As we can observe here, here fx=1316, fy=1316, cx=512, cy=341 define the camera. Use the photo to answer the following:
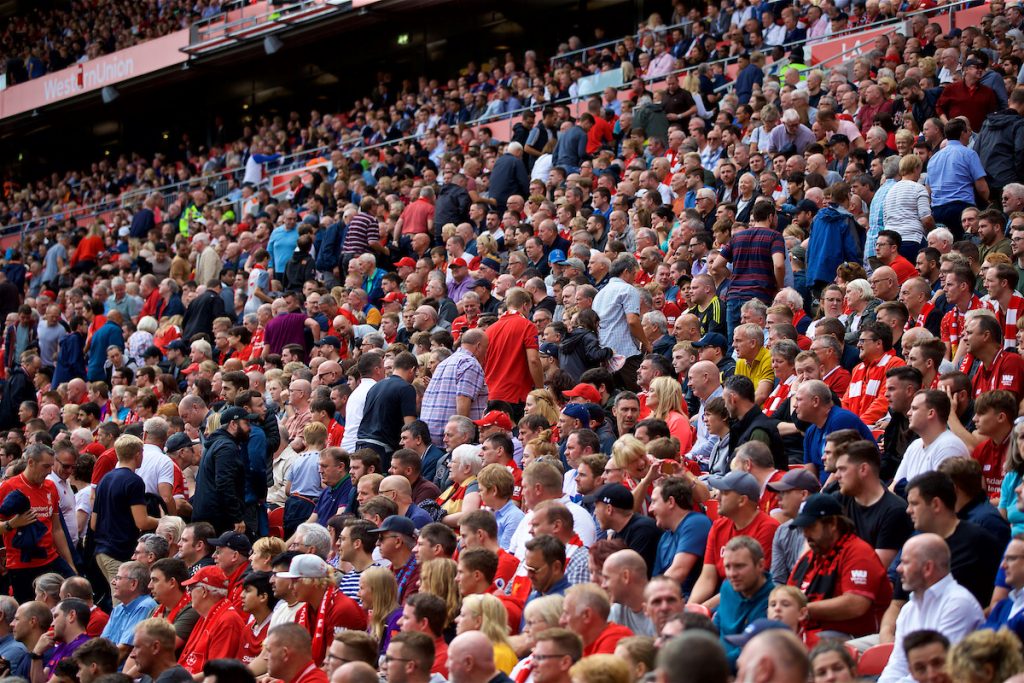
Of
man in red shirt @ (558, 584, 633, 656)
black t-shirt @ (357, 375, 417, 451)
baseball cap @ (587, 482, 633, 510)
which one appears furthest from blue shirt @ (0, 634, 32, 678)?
man in red shirt @ (558, 584, 633, 656)

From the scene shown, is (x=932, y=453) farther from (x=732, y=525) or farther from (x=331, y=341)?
(x=331, y=341)

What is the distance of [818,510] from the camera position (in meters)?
6.10

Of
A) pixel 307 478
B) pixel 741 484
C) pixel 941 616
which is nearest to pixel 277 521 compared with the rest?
pixel 307 478

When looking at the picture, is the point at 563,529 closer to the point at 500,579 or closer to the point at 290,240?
the point at 500,579

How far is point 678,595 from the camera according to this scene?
5754 mm

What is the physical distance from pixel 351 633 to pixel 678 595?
1722mm

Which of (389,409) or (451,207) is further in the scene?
(451,207)

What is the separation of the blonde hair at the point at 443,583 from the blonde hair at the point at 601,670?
2.17 m

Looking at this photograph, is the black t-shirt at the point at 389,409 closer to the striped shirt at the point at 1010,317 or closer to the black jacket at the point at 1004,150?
the striped shirt at the point at 1010,317

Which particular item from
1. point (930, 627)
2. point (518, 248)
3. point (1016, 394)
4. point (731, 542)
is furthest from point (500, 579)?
point (518, 248)

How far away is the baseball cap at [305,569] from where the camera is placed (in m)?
7.60

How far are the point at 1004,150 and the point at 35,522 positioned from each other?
31.0 ft

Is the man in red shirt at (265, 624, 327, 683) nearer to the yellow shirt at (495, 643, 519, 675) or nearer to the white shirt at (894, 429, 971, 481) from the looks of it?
the yellow shirt at (495, 643, 519, 675)

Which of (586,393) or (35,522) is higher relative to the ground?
(586,393)
